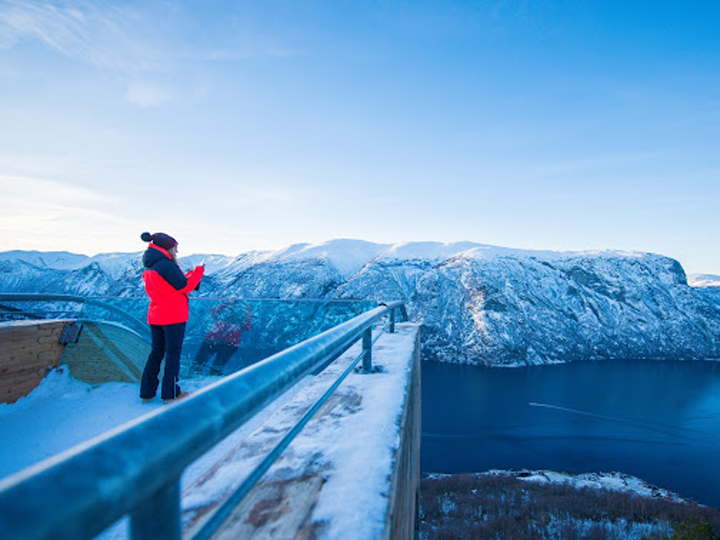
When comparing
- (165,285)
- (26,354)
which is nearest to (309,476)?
(165,285)

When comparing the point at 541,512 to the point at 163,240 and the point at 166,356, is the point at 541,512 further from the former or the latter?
the point at 163,240

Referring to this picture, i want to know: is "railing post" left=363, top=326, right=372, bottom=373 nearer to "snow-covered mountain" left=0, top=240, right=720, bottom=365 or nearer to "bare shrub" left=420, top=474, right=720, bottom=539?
"bare shrub" left=420, top=474, right=720, bottom=539

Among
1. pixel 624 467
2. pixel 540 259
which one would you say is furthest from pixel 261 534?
pixel 540 259

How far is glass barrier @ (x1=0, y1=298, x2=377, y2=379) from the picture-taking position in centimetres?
595

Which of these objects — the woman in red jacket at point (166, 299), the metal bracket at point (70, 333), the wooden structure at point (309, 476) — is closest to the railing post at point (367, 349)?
the wooden structure at point (309, 476)

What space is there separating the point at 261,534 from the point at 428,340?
11525cm

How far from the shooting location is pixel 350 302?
6.36m

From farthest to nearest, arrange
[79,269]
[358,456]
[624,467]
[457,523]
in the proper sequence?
1. [79,269]
2. [624,467]
3. [457,523]
4. [358,456]

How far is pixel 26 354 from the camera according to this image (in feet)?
16.3

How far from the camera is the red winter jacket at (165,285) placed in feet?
12.6

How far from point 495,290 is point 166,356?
132m

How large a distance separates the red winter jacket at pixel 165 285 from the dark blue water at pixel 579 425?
5023 cm

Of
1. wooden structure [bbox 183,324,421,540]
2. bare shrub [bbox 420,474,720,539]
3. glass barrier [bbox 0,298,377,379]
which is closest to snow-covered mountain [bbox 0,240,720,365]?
bare shrub [bbox 420,474,720,539]

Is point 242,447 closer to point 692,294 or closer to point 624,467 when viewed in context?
point 624,467
